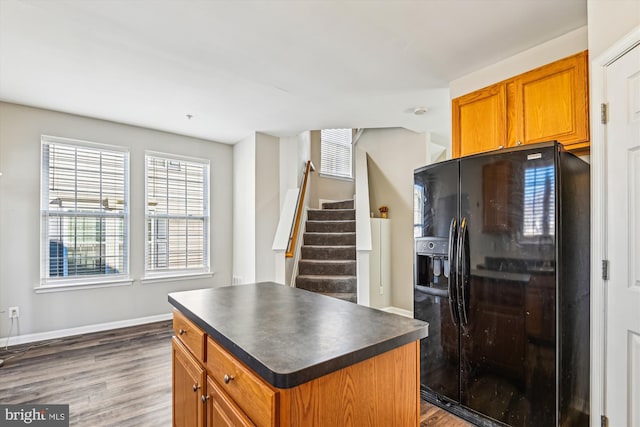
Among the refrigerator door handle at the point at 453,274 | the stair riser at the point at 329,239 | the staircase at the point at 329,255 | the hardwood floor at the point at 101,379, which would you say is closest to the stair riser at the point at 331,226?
the staircase at the point at 329,255

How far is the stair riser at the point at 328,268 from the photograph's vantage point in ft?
14.6

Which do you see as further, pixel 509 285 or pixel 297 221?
pixel 297 221

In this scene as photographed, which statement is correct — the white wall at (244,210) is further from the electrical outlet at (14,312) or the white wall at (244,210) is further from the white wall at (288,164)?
the electrical outlet at (14,312)

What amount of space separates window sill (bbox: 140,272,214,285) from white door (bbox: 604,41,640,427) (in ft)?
14.9

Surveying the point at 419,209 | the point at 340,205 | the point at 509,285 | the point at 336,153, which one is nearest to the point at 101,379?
the point at 419,209

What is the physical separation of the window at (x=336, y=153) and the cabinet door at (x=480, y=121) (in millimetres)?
3941

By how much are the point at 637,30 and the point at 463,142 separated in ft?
4.33

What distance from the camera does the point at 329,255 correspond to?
15.6ft

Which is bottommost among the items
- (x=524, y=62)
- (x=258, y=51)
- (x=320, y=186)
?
(x=320, y=186)

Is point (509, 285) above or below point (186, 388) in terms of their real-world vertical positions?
above

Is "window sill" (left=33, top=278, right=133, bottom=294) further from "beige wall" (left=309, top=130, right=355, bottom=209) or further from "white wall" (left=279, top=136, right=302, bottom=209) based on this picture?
"beige wall" (left=309, top=130, right=355, bottom=209)

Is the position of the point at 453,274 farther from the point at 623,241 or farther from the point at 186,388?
the point at 186,388

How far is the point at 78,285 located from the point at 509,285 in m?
4.42

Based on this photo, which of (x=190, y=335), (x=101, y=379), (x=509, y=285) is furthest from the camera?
(x=101, y=379)
